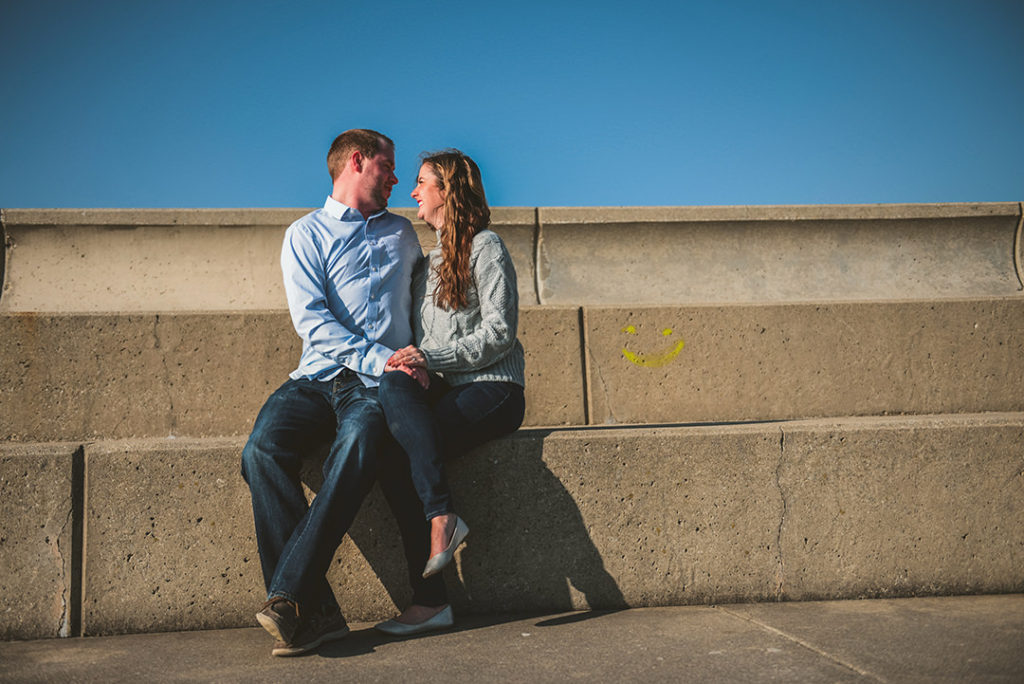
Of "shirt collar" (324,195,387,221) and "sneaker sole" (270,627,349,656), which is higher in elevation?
"shirt collar" (324,195,387,221)

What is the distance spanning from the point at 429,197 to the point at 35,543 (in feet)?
6.87

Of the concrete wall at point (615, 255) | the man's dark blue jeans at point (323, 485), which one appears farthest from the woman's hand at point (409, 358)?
the concrete wall at point (615, 255)

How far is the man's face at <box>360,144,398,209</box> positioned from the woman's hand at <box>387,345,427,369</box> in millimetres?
795

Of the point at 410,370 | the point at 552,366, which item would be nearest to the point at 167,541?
the point at 410,370

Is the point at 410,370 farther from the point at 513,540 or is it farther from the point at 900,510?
the point at 900,510

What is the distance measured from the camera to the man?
9.04 feet

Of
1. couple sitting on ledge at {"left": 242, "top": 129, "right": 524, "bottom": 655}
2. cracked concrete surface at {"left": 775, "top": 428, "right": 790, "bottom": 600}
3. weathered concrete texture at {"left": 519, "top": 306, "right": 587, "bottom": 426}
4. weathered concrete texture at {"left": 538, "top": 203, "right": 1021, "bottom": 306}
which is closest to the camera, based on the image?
couple sitting on ledge at {"left": 242, "top": 129, "right": 524, "bottom": 655}

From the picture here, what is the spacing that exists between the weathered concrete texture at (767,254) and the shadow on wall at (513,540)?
195 centimetres

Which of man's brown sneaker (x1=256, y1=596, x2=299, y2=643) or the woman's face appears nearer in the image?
man's brown sneaker (x1=256, y1=596, x2=299, y2=643)

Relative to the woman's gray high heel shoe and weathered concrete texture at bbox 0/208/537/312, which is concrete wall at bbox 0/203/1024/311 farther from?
the woman's gray high heel shoe

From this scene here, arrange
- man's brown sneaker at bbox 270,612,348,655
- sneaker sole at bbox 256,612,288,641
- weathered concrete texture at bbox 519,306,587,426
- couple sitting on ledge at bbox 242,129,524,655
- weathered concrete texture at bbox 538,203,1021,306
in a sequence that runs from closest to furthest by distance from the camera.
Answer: sneaker sole at bbox 256,612,288,641 < man's brown sneaker at bbox 270,612,348,655 < couple sitting on ledge at bbox 242,129,524,655 < weathered concrete texture at bbox 519,306,587,426 < weathered concrete texture at bbox 538,203,1021,306

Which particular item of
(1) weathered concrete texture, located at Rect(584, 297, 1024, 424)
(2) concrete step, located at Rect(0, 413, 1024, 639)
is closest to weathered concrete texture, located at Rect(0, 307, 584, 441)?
(2) concrete step, located at Rect(0, 413, 1024, 639)

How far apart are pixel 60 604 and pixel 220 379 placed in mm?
1250

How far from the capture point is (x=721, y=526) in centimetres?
332
